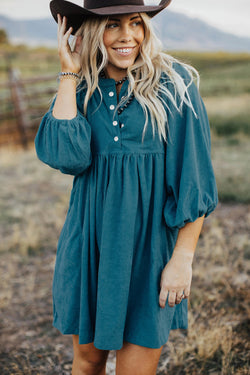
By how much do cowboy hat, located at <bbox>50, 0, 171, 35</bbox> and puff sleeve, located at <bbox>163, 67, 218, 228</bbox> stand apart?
35 centimetres

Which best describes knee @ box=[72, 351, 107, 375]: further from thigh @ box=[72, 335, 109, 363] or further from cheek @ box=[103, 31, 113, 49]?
cheek @ box=[103, 31, 113, 49]

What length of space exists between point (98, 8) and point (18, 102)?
31.7 feet

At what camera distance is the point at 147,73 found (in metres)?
1.59

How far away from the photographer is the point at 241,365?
2377 mm

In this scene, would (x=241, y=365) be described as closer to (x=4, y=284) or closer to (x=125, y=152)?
(x=125, y=152)

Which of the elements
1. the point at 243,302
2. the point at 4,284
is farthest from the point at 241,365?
the point at 4,284

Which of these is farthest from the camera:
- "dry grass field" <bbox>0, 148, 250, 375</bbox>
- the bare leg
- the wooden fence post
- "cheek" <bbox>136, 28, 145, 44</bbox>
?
the wooden fence post

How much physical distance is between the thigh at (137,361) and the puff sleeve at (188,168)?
51 centimetres

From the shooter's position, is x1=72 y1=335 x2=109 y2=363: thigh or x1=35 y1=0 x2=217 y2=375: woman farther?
x1=72 y1=335 x2=109 y2=363: thigh

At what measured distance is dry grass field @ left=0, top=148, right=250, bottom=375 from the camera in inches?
97.4

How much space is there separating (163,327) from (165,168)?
63 centimetres

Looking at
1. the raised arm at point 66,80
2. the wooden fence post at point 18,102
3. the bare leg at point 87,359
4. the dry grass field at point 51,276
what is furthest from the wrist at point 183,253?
the wooden fence post at point 18,102

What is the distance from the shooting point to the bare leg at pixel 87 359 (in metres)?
1.68

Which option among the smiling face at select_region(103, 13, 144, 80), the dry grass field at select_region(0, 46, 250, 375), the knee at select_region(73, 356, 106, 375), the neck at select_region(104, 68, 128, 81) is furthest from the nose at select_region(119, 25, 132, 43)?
the knee at select_region(73, 356, 106, 375)
